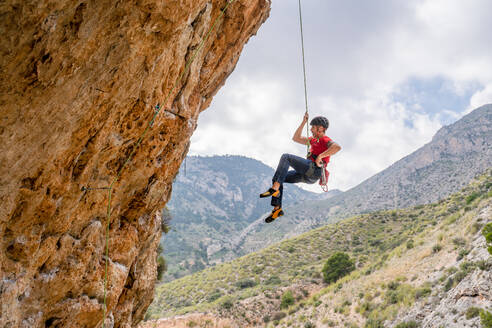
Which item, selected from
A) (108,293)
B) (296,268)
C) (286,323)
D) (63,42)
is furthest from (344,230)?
(63,42)

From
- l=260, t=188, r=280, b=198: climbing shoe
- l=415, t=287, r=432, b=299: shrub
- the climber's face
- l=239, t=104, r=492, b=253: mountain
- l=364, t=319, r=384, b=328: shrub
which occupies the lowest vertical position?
l=364, t=319, r=384, b=328: shrub

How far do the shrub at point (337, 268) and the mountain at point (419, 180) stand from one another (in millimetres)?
46566

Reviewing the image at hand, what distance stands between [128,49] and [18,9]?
1486 mm

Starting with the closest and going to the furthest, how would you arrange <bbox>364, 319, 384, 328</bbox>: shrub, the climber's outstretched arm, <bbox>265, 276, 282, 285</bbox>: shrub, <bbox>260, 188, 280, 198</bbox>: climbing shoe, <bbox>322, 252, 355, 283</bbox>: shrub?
<bbox>260, 188, 280, 198</bbox>: climbing shoe → the climber's outstretched arm → <bbox>364, 319, 384, 328</bbox>: shrub → <bbox>322, 252, 355, 283</bbox>: shrub → <bbox>265, 276, 282, 285</bbox>: shrub

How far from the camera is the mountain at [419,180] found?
71.0 meters

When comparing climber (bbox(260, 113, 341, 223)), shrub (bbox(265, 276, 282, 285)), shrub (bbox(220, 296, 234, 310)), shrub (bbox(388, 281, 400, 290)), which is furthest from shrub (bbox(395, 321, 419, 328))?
shrub (bbox(265, 276, 282, 285))

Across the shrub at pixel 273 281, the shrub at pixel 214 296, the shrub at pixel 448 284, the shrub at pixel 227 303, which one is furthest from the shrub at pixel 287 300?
the shrub at pixel 448 284

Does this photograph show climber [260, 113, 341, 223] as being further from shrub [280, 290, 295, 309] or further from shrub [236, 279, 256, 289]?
shrub [236, 279, 256, 289]

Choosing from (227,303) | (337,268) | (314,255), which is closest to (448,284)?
(337,268)

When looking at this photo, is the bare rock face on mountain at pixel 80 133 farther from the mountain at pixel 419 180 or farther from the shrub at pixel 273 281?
the mountain at pixel 419 180

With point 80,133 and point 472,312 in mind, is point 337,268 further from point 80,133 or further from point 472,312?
point 80,133

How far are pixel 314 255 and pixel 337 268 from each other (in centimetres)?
1001

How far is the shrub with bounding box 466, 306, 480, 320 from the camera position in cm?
1210

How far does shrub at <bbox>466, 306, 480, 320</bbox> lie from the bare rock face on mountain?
1358 cm
